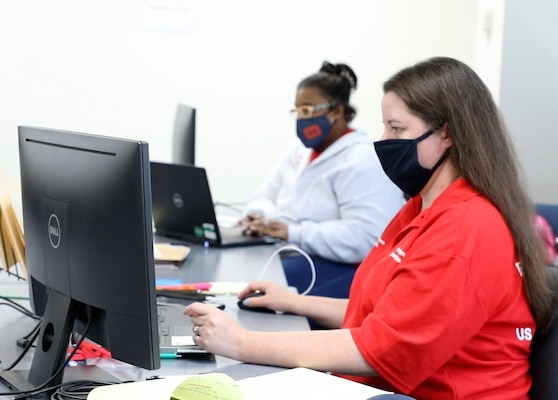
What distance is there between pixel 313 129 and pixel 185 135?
1.71 ft

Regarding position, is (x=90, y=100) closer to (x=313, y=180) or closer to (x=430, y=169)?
(x=313, y=180)

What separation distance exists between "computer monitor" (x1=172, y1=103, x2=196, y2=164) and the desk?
1.72ft

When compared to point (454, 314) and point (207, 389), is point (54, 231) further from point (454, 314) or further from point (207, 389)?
point (454, 314)

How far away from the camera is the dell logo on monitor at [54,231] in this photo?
146cm

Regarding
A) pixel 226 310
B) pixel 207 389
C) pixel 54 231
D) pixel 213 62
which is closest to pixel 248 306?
pixel 226 310

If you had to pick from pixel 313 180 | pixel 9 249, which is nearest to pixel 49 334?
pixel 9 249

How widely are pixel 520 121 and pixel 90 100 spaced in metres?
2.16

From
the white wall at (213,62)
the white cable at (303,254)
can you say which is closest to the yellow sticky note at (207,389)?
the white cable at (303,254)

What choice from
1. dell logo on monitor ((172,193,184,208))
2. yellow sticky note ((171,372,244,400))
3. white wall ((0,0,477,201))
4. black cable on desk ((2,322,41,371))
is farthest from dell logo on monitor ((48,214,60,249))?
white wall ((0,0,477,201))

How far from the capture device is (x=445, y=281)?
152 cm

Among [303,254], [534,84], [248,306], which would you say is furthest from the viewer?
[534,84]

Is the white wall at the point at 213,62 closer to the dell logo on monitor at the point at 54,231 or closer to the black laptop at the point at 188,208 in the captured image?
the black laptop at the point at 188,208

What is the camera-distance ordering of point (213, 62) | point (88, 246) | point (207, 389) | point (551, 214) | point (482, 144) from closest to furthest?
1. point (207, 389)
2. point (88, 246)
3. point (482, 144)
4. point (551, 214)
5. point (213, 62)

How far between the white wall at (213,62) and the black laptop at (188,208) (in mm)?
1398
